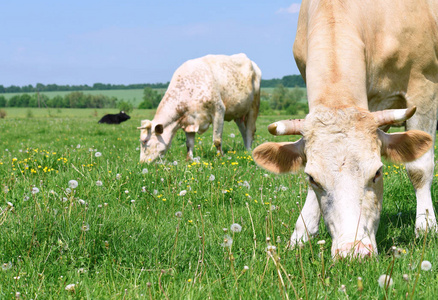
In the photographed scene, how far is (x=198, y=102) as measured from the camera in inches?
442

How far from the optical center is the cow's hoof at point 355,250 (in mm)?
2804

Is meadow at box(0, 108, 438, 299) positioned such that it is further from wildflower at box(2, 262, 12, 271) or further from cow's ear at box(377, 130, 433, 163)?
cow's ear at box(377, 130, 433, 163)

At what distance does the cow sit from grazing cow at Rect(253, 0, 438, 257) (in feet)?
18.9

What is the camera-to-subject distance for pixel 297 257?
10.3 ft

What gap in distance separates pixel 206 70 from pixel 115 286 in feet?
30.9

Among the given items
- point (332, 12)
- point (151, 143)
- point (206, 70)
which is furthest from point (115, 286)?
point (206, 70)

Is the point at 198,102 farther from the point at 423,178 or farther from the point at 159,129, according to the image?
the point at 423,178

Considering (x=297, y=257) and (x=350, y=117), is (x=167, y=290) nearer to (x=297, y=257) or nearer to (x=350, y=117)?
(x=297, y=257)

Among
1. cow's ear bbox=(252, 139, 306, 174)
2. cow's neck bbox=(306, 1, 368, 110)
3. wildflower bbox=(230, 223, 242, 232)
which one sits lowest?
wildflower bbox=(230, 223, 242, 232)

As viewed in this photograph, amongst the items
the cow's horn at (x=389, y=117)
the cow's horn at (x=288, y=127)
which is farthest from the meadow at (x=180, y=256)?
the cow's horn at (x=389, y=117)

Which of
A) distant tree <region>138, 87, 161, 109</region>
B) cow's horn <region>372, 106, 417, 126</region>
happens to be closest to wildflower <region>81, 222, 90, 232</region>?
cow's horn <region>372, 106, 417, 126</region>

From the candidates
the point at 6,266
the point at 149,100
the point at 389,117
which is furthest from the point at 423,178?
the point at 149,100

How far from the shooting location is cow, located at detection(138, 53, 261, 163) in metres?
10.4

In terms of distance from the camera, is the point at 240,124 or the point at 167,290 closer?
the point at 167,290
